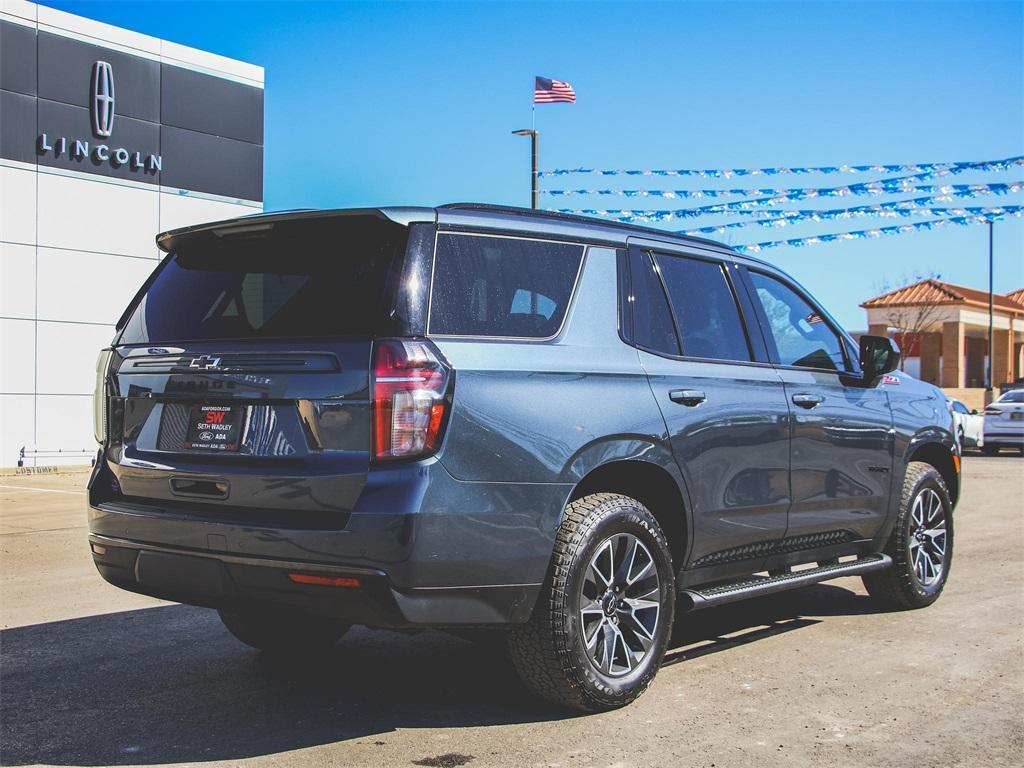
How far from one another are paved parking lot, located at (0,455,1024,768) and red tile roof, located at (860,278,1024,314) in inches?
1864

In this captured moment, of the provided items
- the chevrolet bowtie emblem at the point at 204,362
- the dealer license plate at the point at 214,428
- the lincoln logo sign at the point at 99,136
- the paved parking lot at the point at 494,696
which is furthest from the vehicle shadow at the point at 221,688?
the lincoln logo sign at the point at 99,136

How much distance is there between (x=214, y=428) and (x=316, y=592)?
796 millimetres

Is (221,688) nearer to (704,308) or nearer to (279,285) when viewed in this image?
(279,285)

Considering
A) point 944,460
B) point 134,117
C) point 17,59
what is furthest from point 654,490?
point 134,117

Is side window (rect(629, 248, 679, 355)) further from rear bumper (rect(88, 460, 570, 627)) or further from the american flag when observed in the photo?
the american flag

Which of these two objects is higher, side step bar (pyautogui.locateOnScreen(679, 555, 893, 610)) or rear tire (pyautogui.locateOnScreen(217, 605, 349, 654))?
side step bar (pyautogui.locateOnScreen(679, 555, 893, 610))

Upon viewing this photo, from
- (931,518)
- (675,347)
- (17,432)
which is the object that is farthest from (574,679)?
(17,432)

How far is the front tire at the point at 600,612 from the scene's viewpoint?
4309 millimetres

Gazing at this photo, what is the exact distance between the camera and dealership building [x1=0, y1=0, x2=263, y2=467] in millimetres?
20828

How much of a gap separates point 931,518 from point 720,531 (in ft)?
7.92

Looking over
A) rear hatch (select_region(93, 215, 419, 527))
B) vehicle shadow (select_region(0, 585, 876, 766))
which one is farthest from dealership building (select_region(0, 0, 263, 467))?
rear hatch (select_region(93, 215, 419, 527))

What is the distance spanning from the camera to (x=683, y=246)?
5.50 metres

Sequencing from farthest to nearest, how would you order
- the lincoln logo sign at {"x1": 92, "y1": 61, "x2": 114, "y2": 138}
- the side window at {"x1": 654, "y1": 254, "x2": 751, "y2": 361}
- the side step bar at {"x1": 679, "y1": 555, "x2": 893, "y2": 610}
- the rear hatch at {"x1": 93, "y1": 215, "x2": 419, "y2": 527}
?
the lincoln logo sign at {"x1": 92, "y1": 61, "x2": 114, "y2": 138}, the side window at {"x1": 654, "y1": 254, "x2": 751, "y2": 361}, the side step bar at {"x1": 679, "y1": 555, "x2": 893, "y2": 610}, the rear hatch at {"x1": 93, "y1": 215, "x2": 419, "y2": 527}

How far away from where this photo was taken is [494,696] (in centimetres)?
484
